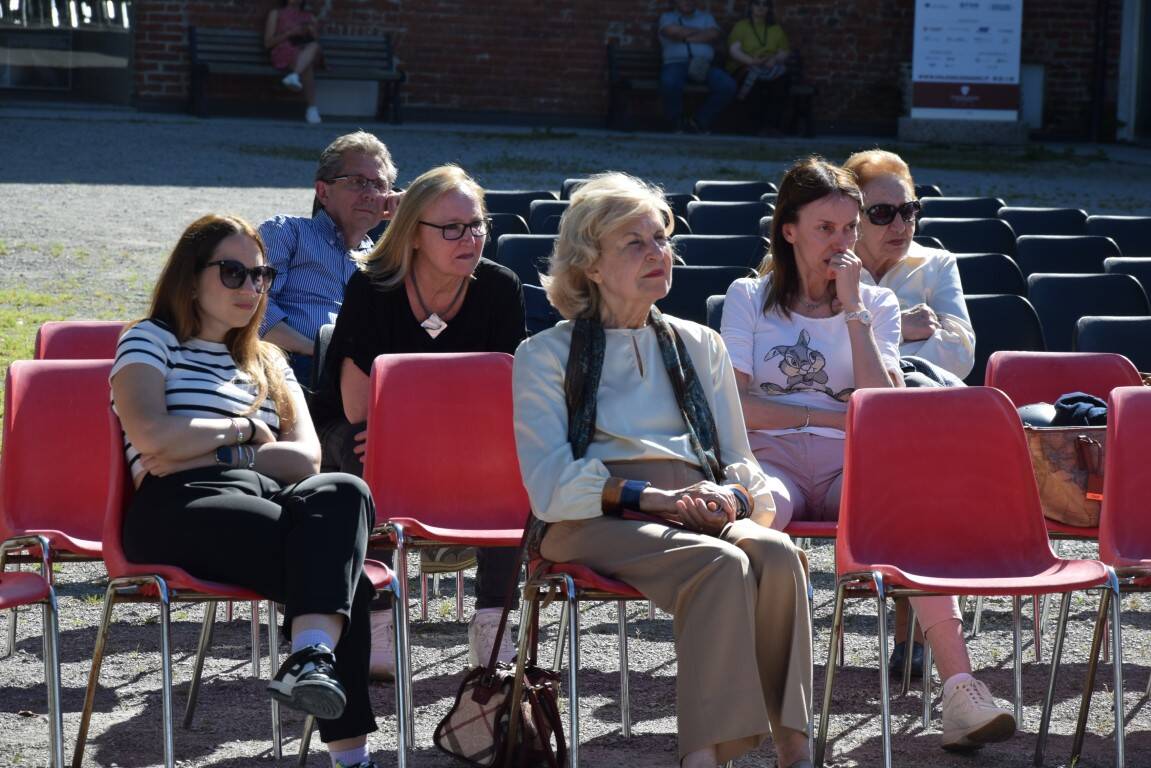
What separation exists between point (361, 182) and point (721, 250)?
2138mm

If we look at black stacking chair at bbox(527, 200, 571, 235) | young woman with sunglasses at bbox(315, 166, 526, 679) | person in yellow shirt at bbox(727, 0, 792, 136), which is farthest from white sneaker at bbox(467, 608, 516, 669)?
person in yellow shirt at bbox(727, 0, 792, 136)

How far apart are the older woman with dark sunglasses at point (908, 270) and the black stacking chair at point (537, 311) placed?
1.21m

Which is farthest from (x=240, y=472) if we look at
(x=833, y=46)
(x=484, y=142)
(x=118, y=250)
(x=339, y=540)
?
(x=833, y=46)

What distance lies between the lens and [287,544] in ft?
12.7

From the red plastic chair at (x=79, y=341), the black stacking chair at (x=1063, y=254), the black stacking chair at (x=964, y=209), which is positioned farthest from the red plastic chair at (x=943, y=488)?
the black stacking chair at (x=964, y=209)

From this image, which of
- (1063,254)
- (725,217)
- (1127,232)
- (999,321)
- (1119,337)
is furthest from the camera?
(1127,232)

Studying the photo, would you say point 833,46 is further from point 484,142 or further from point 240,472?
point 240,472

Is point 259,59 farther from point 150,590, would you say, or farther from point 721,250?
point 150,590

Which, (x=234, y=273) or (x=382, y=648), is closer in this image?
(x=234, y=273)

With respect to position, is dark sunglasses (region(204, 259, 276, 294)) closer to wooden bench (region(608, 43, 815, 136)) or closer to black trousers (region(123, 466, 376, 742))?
black trousers (region(123, 466, 376, 742))

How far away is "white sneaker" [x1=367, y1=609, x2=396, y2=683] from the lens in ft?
15.3

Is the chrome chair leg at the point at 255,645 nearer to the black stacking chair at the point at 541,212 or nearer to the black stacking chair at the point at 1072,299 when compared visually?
the black stacking chair at the point at 1072,299

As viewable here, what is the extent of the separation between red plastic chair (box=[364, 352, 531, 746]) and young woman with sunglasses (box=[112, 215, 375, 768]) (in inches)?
14.3

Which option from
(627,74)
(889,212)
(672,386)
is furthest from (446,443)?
(627,74)
